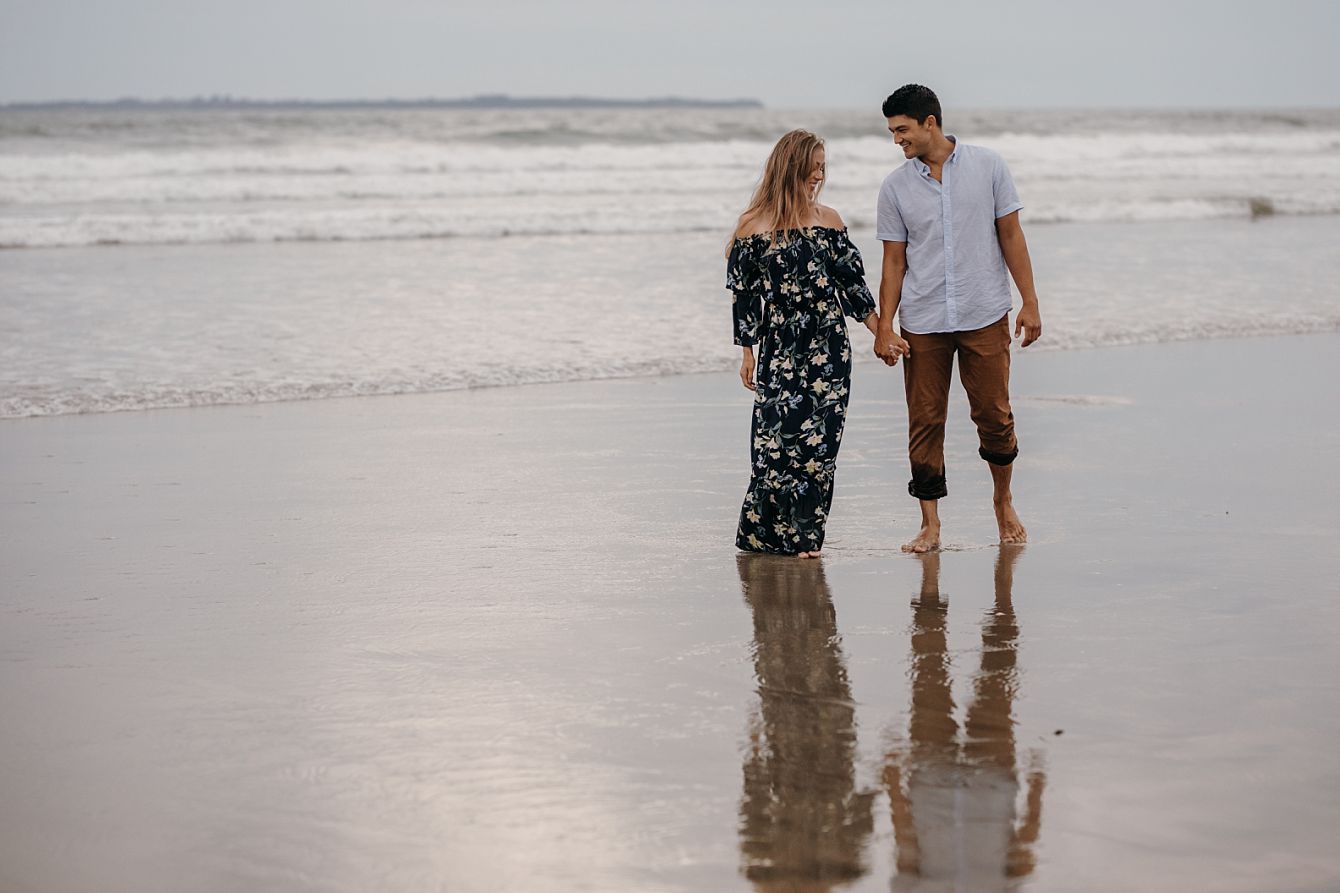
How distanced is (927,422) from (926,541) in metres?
0.45

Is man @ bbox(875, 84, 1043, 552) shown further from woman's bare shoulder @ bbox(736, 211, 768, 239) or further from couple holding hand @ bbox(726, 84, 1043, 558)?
woman's bare shoulder @ bbox(736, 211, 768, 239)

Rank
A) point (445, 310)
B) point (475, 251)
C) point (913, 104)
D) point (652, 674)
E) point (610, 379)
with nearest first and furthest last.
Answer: point (652, 674) < point (913, 104) < point (610, 379) < point (445, 310) < point (475, 251)

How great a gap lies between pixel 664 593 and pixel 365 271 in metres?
12.2

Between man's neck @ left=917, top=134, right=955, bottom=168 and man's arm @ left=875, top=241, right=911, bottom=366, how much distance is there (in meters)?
0.32

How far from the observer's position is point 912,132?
5.13 meters

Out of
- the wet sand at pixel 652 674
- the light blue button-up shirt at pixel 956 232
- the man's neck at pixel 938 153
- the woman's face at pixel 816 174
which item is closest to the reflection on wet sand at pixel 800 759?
the wet sand at pixel 652 674

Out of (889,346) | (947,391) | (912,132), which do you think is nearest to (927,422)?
(947,391)

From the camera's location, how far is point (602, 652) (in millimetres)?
4234

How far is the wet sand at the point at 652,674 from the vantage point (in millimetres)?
2969

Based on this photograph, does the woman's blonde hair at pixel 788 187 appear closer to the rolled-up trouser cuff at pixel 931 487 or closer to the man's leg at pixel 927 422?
the man's leg at pixel 927 422

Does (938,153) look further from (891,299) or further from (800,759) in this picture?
(800,759)

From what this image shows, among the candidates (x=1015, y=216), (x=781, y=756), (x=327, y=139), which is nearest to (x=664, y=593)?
(x=781, y=756)

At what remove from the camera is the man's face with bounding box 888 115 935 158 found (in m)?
5.12

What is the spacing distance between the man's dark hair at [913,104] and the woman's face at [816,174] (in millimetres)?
290
